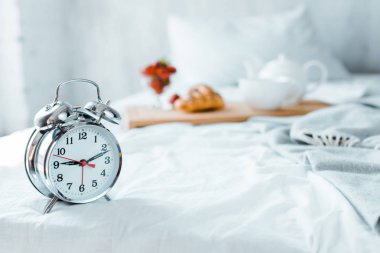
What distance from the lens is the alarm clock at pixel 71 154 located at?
2.59 feet

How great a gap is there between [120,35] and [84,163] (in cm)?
269

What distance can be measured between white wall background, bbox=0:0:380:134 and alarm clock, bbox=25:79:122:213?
2.24 m

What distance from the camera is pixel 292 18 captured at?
8.98 ft

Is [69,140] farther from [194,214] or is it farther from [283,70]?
[283,70]

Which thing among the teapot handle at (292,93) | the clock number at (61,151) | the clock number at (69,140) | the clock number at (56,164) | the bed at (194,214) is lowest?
the bed at (194,214)

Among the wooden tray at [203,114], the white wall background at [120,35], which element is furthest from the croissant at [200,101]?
the white wall background at [120,35]

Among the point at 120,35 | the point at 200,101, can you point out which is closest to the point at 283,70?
the point at 200,101

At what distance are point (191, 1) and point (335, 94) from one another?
62.1 inches

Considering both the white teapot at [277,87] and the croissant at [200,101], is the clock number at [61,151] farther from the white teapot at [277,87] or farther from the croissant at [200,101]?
the white teapot at [277,87]

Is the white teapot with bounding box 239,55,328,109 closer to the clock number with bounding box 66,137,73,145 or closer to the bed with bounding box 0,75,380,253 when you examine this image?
the bed with bounding box 0,75,380,253

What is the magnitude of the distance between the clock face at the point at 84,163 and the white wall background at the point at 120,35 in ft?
7.35

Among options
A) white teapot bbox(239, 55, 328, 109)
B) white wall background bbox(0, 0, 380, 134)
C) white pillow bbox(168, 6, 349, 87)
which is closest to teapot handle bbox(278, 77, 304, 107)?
white teapot bbox(239, 55, 328, 109)

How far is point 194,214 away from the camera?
0.78 meters

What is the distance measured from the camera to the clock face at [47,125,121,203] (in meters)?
0.79
